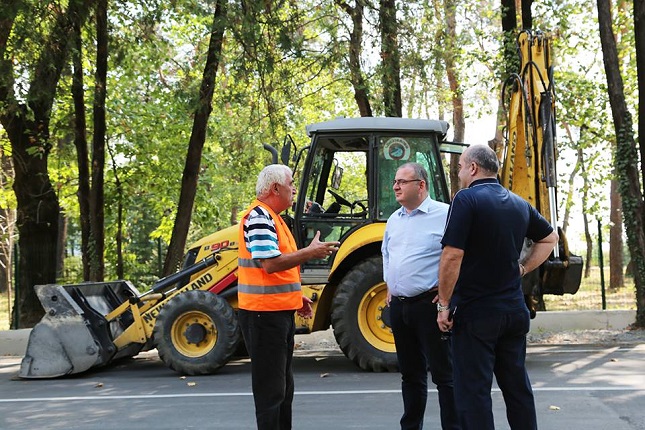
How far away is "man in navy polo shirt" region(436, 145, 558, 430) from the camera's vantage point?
520cm

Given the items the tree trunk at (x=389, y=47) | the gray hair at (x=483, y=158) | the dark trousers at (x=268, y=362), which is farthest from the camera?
the tree trunk at (x=389, y=47)

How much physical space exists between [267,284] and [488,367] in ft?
4.83

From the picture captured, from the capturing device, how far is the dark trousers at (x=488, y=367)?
5195 mm

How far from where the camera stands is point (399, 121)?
10.7 metres

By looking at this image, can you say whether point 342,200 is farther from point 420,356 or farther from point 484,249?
point 484,249

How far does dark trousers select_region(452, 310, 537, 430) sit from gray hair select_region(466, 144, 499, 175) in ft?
2.80

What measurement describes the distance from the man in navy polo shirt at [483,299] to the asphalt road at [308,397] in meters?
1.92

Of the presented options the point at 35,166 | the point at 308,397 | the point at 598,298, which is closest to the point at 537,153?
the point at 308,397

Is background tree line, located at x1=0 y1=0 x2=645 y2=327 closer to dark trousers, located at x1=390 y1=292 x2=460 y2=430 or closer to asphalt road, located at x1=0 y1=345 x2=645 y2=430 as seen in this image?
asphalt road, located at x1=0 y1=345 x2=645 y2=430

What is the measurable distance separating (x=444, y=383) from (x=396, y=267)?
2.69 feet

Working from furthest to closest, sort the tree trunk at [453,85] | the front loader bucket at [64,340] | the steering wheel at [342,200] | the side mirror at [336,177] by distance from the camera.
A: the tree trunk at [453,85], the side mirror at [336,177], the steering wheel at [342,200], the front loader bucket at [64,340]

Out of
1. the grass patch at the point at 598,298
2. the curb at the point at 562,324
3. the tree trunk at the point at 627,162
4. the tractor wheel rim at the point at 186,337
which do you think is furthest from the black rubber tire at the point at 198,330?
the grass patch at the point at 598,298

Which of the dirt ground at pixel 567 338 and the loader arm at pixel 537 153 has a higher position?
the loader arm at pixel 537 153

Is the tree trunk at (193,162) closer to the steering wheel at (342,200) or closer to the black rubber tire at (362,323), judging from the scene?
the steering wheel at (342,200)
